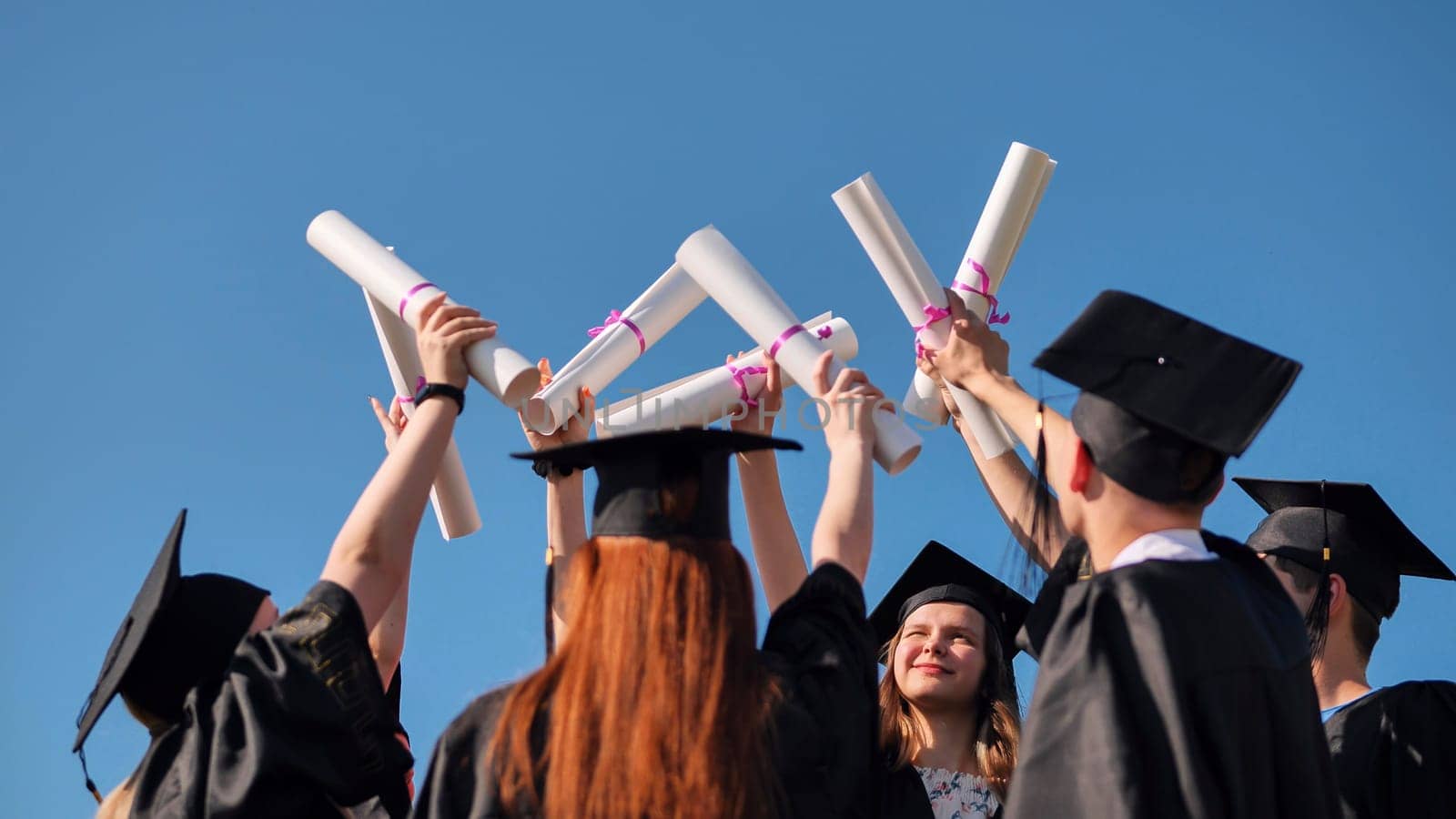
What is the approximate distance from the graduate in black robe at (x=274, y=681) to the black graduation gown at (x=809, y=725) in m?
Result: 0.22

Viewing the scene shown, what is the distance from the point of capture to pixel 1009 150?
5.05 metres

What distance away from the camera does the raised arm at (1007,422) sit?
134 inches

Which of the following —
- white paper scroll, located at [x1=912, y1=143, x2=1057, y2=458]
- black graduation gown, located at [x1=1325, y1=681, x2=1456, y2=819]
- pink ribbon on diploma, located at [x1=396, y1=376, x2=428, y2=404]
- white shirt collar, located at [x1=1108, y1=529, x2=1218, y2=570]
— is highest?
white paper scroll, located at [x1=912, y1=143, x2=1057, y2=458]

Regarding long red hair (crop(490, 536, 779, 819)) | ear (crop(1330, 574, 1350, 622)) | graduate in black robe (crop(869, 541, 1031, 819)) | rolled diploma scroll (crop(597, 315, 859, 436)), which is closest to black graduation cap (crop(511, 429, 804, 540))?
long red hair (crop(490, 536, 779, 819))

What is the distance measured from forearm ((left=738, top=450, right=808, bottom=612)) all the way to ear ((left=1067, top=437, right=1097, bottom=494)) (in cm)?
105

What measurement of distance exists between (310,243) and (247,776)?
226 cm

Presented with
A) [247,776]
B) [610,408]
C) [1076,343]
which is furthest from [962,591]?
[247,776]

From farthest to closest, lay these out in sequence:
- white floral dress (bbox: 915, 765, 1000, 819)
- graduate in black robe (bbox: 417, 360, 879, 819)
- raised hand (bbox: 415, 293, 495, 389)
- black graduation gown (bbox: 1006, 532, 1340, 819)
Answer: white floral dress (bbox: 915, 765, 1000, 819)
raised hand (bbox: 415, 293, 495, 389)
graduate in black robe (bbox: 417, 360, 879, 819)
black graduation gown (bbox: 1006, 532, 1340, 819)

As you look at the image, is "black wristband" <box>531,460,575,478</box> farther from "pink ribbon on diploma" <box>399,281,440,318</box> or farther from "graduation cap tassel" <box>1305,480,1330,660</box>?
"graduation cap tassel" <box>1305,480,1330,660</box>

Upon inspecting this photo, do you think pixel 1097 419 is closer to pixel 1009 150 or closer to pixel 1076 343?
pixel 1076 343

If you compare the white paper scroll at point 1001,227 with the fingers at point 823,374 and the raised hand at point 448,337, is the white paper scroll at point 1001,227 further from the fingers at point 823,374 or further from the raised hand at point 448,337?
the raised hand at point 448,337

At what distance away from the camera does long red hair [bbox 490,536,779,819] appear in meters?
2.87

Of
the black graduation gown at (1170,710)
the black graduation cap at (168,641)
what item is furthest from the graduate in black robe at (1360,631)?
the black graduation cap at (168,641)

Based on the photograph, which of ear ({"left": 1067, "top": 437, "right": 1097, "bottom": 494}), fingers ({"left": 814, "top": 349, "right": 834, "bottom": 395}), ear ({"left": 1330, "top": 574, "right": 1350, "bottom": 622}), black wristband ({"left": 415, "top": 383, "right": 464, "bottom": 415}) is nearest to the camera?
ear ({"left": 1067, "top": 437, "right": 1097, "bottom": 494})
